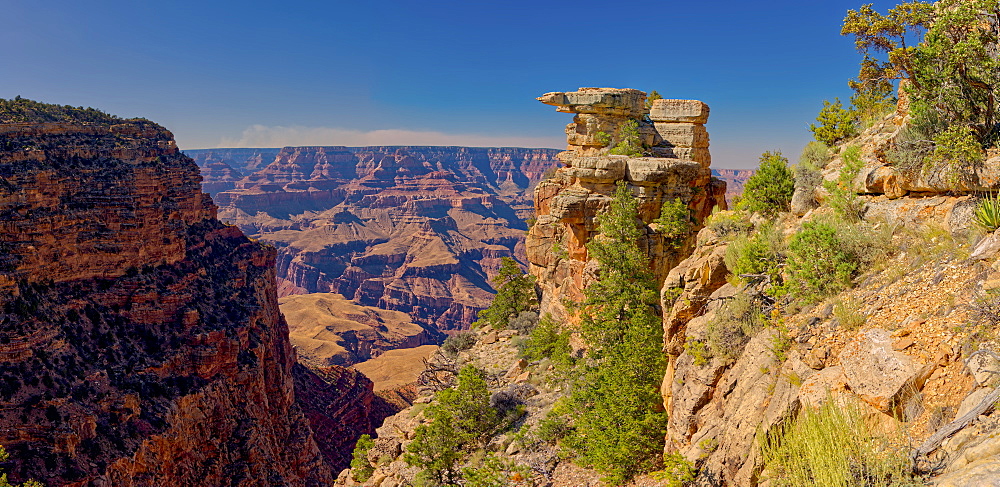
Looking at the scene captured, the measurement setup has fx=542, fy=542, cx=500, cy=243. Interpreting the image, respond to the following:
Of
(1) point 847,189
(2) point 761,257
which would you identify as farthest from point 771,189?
(2) point 761,257

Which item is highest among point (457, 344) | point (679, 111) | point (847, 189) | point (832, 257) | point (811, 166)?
point (679, 111)

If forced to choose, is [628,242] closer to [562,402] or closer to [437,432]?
[562,402]

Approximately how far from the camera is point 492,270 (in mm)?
195875

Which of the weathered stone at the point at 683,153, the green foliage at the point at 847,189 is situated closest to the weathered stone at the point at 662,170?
the weathered stone at the point at 683,153

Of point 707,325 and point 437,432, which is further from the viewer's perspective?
point 437,432

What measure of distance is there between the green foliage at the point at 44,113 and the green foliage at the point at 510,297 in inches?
→ 1401

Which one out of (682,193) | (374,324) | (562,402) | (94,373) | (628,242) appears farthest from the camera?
(374,324)

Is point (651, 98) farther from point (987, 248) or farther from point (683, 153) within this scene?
point (987, 248)

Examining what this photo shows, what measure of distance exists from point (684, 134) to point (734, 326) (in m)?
18.6

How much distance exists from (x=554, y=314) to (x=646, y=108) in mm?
12169

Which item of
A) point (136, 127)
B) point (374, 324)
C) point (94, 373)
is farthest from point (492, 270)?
point (94, 373)

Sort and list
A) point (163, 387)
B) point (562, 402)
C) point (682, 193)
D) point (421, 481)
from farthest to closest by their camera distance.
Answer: point (163, 387), point (682, 193), point (562, 402), point (421, 481)

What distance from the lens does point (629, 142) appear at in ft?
90.2

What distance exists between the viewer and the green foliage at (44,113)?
40.2 m
